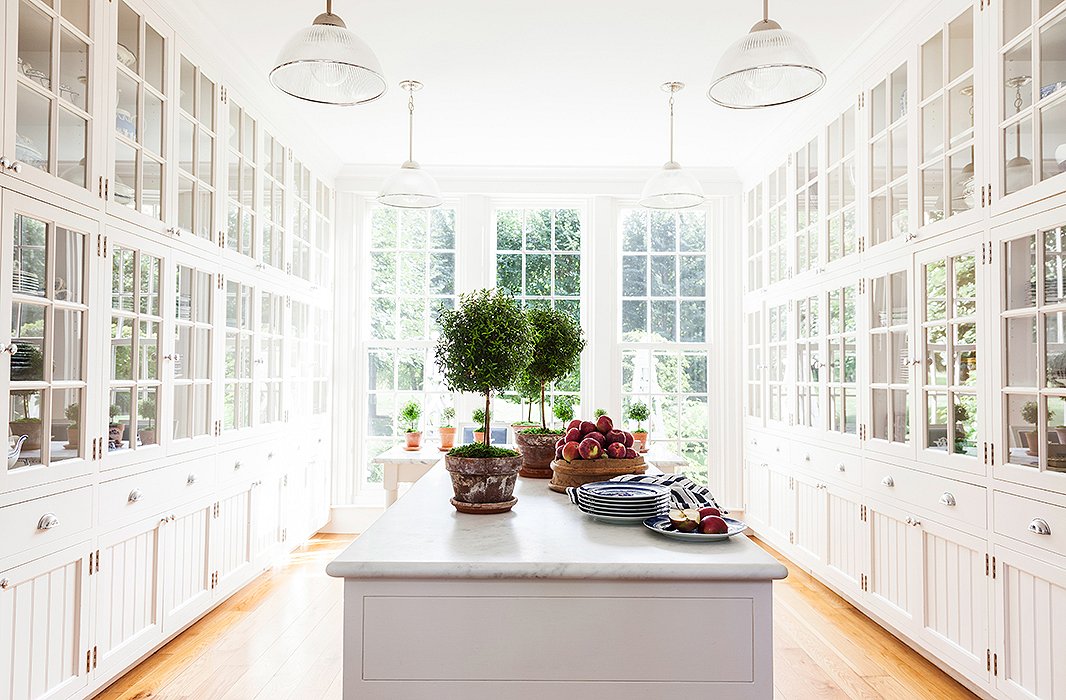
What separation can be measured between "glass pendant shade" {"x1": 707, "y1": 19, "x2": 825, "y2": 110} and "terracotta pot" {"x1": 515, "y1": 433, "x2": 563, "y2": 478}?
134 cm

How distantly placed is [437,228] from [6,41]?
154 inches

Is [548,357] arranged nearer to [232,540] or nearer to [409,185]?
[409,185]

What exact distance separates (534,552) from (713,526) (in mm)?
410

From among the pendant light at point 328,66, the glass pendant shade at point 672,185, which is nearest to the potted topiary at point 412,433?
the glass pendant shade at point 672,185

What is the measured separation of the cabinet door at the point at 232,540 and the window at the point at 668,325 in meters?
2.96

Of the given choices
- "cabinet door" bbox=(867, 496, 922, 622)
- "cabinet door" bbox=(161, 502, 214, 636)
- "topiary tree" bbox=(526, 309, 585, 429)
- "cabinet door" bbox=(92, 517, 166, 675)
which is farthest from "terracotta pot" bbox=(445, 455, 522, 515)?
"cabinet door" bbox=(867, 496, 922, 622)

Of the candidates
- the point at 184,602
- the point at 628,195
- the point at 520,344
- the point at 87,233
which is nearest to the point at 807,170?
the point at 628,195

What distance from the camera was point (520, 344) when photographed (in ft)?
6.54

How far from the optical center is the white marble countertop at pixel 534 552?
1477 millimetres

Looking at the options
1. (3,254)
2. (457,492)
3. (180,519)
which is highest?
(3,254)

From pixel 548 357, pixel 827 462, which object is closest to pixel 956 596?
pixel 827 462

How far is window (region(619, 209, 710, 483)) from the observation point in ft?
19.3

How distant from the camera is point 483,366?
1.96 metres

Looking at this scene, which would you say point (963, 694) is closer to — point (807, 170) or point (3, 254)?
point (807, 170)
